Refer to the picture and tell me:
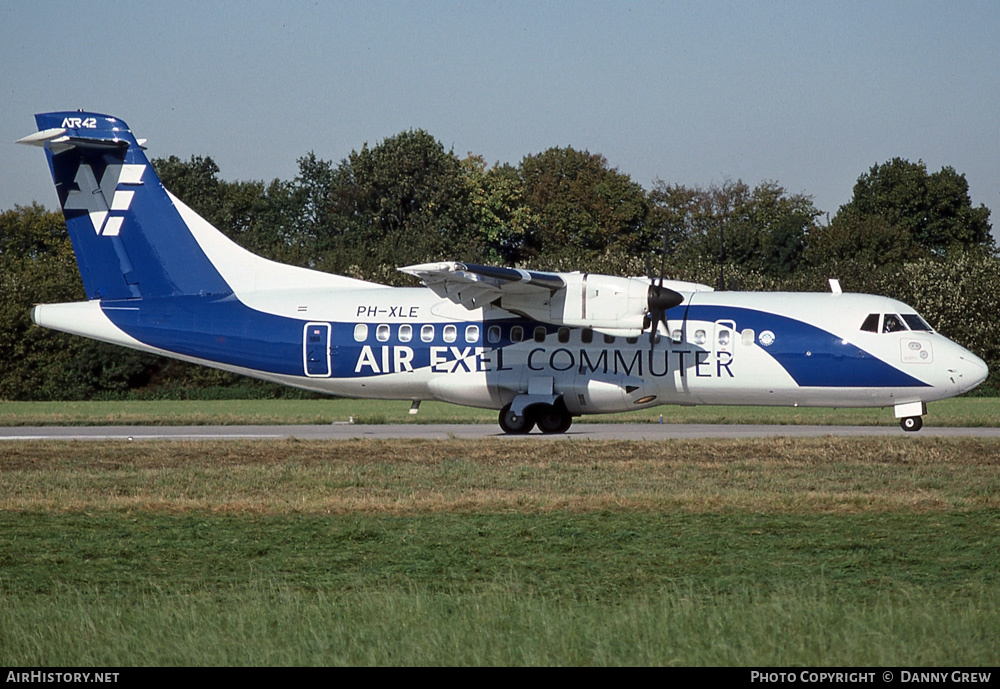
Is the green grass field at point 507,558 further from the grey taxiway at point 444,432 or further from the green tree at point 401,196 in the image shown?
the green tree at point 401,196

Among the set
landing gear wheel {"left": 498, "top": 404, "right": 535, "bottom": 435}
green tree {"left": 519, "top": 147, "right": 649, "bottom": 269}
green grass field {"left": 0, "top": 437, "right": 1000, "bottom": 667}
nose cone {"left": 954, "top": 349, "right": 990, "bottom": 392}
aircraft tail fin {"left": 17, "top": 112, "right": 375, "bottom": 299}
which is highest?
green tree {"left": 519, "top": 147, "right": 649, "bottom": 269}

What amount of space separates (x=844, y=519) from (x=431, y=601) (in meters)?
6.58

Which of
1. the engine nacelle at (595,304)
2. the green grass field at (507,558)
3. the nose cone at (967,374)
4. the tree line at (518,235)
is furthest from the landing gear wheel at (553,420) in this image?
the tree line at (518,235)

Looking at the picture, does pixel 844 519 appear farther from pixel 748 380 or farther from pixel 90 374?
pixel 90 374

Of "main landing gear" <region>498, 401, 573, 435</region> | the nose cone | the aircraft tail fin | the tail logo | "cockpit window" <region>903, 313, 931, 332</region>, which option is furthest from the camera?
the tail logo

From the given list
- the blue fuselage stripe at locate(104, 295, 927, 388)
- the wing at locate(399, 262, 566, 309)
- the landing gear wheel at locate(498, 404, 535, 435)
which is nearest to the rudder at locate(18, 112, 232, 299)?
the blue fuselage stripe at locate(104, 295, 927, 388)

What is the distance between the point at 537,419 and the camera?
24688 mm

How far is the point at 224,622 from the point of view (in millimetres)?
7965

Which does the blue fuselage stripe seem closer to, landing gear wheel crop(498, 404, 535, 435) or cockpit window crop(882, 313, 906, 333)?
landing gear wheel crop(498, 404, 535, 435)

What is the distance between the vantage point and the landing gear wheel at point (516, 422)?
24219 mm

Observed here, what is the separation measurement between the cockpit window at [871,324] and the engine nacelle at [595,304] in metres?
4.67

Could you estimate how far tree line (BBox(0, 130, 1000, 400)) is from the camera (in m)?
53.4

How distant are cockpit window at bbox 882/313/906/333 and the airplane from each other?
3 centimetres

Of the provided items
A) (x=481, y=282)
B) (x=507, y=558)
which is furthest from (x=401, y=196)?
(x=507, y=558)
